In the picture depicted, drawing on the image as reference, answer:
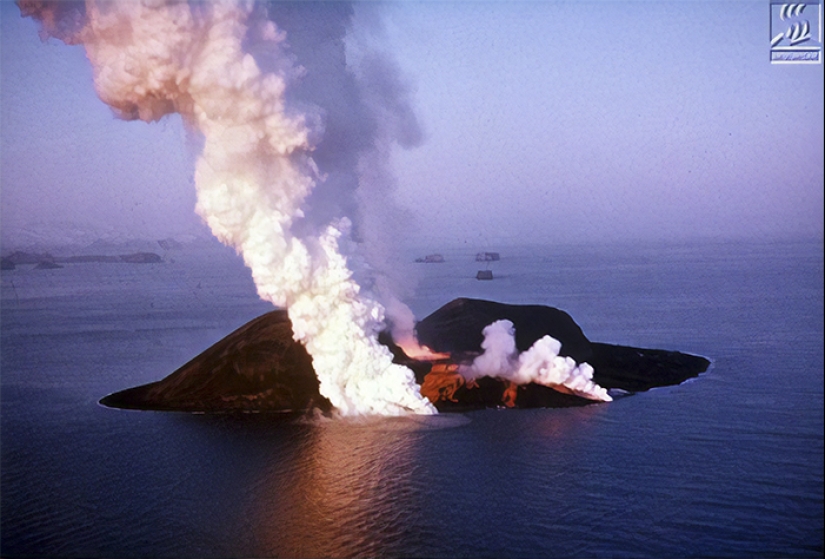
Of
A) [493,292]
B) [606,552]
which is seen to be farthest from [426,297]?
[606,552]

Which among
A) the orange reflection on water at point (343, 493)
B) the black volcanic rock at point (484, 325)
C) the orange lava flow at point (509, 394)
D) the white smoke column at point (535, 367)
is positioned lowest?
the orange reflection on water at point (343, 493)

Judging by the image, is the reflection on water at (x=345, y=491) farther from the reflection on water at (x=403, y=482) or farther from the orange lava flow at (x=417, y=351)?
the orange lava flow at (x=417, y=351)

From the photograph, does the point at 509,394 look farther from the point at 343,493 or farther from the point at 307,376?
the point at 343,493

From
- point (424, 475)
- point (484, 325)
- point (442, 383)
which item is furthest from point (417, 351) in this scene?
point (424, 475)

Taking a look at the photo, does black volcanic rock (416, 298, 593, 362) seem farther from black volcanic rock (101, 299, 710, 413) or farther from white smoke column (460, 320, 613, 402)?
white smoke column (460, 320, 613, 402)

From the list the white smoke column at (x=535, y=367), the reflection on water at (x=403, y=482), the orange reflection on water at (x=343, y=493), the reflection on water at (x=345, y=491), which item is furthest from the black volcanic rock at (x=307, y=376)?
the orange reflection on water at (x=343, y=493)

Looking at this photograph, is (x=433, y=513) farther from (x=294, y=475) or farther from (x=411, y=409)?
(x=411, y=409)
